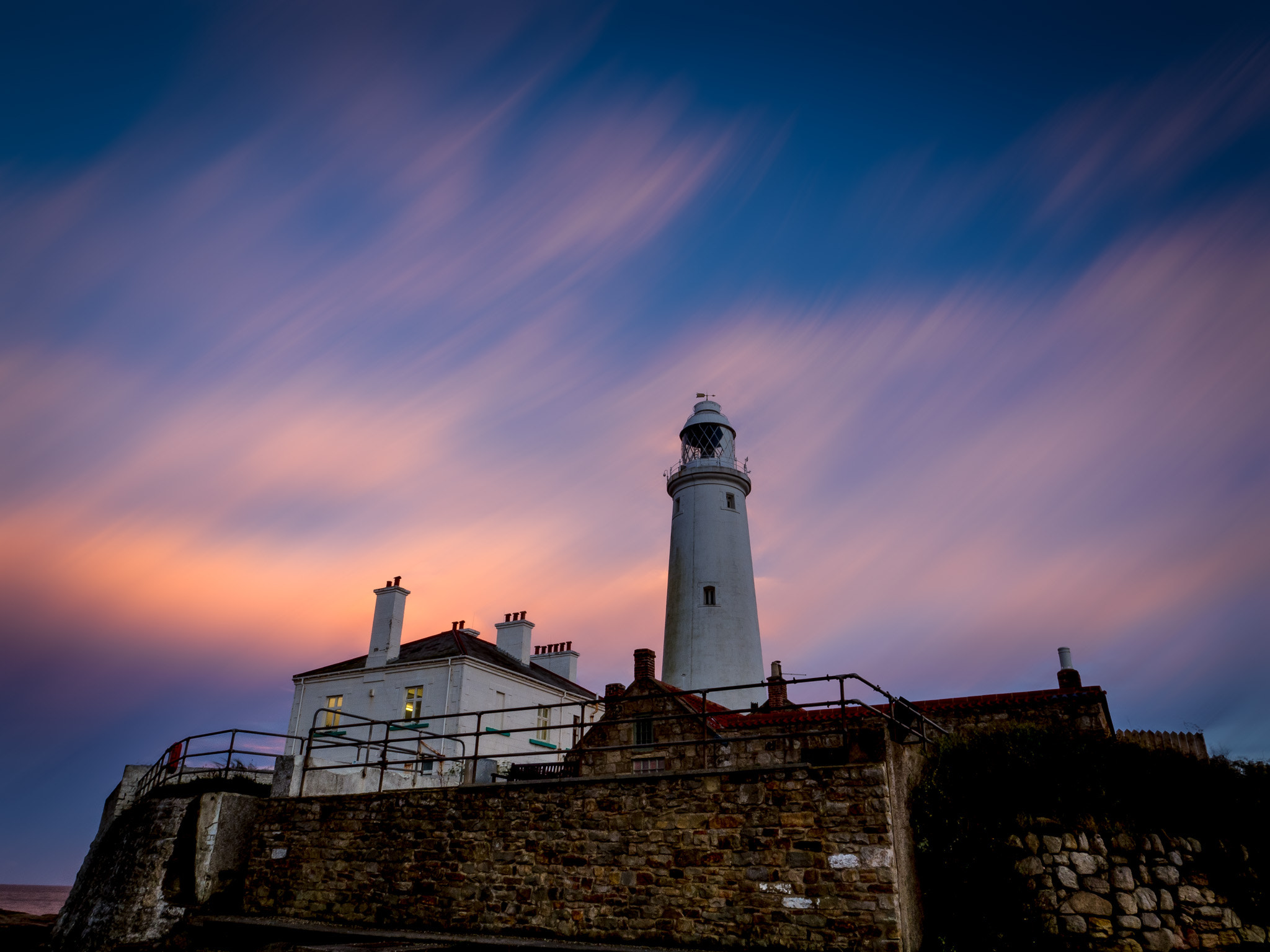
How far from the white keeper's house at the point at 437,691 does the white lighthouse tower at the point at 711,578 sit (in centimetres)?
366

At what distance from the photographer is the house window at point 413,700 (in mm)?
24250

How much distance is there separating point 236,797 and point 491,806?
5.42 m

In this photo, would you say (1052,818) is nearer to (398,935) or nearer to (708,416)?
(398,935)

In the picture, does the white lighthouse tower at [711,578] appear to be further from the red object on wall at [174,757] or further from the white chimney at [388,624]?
the red object on wall at [174,757]

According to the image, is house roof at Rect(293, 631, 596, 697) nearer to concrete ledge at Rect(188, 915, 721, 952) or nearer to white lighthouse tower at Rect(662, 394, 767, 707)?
white lighthouse tower at Rect(662, 394, 767, 707)

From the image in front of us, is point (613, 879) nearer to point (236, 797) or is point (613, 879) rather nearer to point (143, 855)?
point (236, 797)

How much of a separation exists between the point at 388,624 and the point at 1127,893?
70.3 feet

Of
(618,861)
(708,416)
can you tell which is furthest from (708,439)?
(618,861)

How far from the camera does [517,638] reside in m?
28.6

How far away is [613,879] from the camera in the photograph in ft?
32.8


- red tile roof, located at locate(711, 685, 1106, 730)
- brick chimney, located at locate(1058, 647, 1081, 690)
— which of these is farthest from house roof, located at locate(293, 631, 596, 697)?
brick chimney, located at locate(1058, 647, 1081, 690)

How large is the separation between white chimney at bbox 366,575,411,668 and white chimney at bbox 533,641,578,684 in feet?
21.5

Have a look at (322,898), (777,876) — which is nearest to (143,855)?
(322,898)

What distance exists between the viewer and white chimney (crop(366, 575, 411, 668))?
25.4 metres
